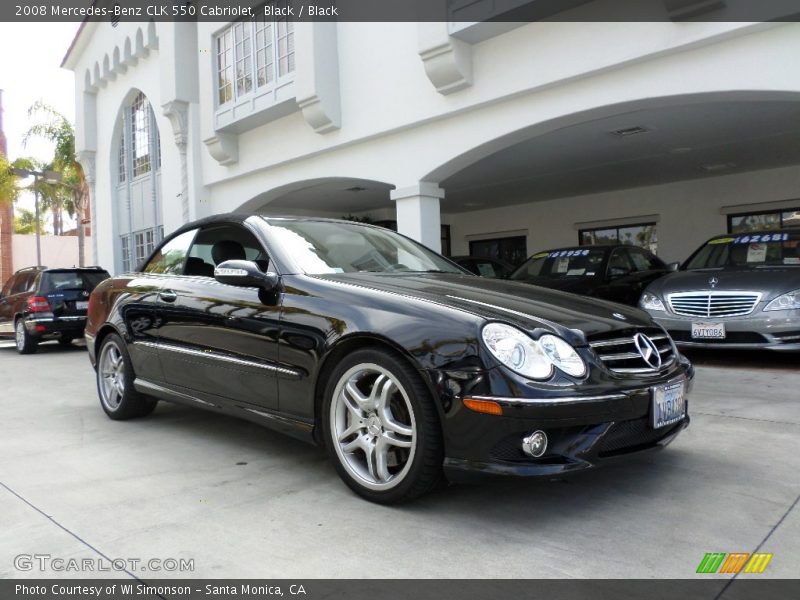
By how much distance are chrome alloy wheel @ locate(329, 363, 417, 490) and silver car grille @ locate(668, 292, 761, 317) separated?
16.4 ft

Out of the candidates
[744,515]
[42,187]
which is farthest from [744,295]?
[42,187]

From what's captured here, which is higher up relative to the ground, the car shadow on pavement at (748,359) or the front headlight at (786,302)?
the front headlight at (786,302)

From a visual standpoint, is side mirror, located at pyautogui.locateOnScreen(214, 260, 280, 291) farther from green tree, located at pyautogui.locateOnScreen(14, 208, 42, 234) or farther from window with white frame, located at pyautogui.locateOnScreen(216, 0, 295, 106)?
green tree, located at pyautogui.locateOnScreen(14, 208, 42, 234)

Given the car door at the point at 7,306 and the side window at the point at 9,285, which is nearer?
the car door at the point at 7,306

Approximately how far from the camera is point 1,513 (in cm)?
310

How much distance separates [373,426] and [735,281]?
17.5 feet

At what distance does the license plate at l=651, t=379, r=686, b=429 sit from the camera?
291 centimetres

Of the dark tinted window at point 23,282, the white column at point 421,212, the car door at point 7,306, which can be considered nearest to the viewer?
the white column at point 421,212

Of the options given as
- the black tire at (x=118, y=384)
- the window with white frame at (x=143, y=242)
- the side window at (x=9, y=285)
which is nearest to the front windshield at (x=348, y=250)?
the black tire at (x=118, y=384)

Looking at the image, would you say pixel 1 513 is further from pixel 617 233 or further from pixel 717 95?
pixel 617 233

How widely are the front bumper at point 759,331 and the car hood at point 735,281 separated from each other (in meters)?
0.26

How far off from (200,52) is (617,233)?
1057 cm

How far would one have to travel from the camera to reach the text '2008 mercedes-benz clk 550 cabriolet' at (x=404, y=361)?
2678mm

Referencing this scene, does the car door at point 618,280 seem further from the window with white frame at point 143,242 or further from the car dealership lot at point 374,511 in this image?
the window with white frame at point 143,242
